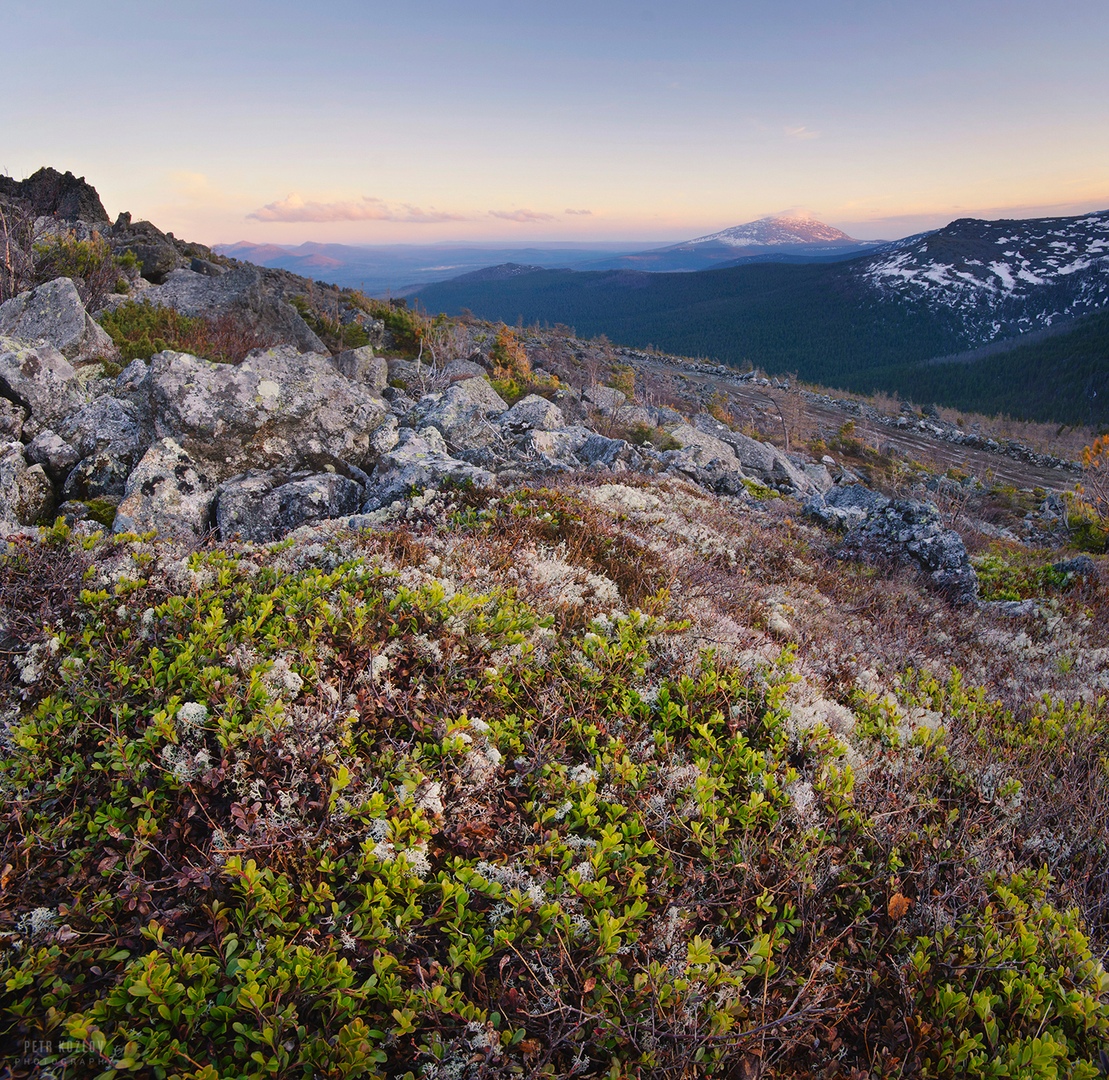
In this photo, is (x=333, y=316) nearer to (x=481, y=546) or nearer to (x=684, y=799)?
(x=481, y=546)

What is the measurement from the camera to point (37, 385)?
27.8ft

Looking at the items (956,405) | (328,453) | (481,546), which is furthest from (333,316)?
(956,405)

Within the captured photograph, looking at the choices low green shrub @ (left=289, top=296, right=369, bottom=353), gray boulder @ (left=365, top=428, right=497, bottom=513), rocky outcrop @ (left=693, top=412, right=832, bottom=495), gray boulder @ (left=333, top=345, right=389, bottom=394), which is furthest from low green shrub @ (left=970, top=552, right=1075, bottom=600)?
low green shrub @ (left=289, top=296, right=369, bottom=353)

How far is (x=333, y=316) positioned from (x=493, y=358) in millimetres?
7197

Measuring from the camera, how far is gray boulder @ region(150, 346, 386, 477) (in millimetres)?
8430

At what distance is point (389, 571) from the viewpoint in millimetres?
4949

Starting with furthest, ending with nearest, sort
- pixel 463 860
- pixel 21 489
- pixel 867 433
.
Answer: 1. pixel 867 433
2. pixel 21 489
3. pixel 463 860

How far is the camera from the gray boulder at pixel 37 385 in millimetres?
8328

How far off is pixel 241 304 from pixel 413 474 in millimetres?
13282

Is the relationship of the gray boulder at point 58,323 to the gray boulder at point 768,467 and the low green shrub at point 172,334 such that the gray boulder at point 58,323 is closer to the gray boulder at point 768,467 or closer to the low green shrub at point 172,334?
the low green shrub at point 172,334

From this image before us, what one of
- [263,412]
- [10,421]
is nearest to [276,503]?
[263,412]

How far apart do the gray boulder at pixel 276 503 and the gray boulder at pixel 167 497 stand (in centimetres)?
26

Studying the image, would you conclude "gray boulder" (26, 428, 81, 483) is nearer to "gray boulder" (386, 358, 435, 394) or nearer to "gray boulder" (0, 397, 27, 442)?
"gray boulder" (0, 397, 27, 442)

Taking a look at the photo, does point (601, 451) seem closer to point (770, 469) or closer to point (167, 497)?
point (167, 497)
